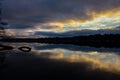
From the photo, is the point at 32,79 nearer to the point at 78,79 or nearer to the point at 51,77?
the point at 51,77

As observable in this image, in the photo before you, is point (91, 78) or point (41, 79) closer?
point (41, 79)

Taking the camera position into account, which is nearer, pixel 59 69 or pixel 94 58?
pixel 59 69

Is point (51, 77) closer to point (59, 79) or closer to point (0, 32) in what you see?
point (59, 79)

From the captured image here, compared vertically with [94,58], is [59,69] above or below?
above

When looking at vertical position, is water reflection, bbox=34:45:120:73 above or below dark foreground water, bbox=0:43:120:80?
below

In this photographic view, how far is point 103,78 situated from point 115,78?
153 cm

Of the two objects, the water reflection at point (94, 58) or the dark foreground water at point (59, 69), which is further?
the water reflection at point (94, 58)

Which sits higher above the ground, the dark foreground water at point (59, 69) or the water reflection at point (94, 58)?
the dark foreground water at point (59, 69)

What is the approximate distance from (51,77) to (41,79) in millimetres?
2429

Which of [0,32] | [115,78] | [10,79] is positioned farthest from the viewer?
[0,32]

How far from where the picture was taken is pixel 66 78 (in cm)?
3622

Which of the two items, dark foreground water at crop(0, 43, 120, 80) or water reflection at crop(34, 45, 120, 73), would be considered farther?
water reflection at crop(34, 45, 120, 73)

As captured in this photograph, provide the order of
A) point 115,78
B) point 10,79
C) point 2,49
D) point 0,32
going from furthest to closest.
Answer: point 0,32 < point 2,49 < point 115,78 < point 10,79

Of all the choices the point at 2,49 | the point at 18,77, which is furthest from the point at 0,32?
the point at 18,77
